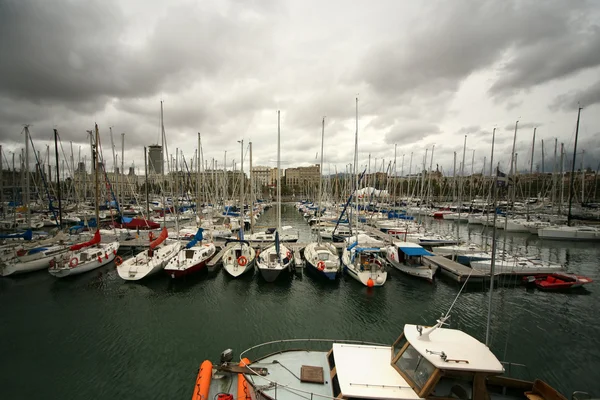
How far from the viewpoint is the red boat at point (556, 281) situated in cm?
2439

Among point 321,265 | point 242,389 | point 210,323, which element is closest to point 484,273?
point 321,265

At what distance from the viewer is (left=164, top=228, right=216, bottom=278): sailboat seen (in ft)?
84.4

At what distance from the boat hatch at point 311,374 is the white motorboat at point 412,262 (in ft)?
65.7

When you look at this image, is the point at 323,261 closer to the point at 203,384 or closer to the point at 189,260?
the point at 189,260

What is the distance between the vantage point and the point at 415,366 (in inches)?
330

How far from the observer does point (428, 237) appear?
142 ft

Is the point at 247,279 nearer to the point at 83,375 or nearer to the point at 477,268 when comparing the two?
the point at 83,375

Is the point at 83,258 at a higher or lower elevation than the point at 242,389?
lower

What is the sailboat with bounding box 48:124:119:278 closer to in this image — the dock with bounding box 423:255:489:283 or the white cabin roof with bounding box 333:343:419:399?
the white cabin roof with bounding box 333:343:419:399

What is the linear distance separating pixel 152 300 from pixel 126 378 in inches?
374

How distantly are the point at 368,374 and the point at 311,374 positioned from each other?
6.60 feet

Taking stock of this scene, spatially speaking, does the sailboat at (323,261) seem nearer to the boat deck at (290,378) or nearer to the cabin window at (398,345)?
the boat deck at (290,378)

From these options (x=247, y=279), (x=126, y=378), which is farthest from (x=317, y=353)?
(x=247, y=279)

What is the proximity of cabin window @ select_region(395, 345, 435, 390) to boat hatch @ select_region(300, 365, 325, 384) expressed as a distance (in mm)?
2640
